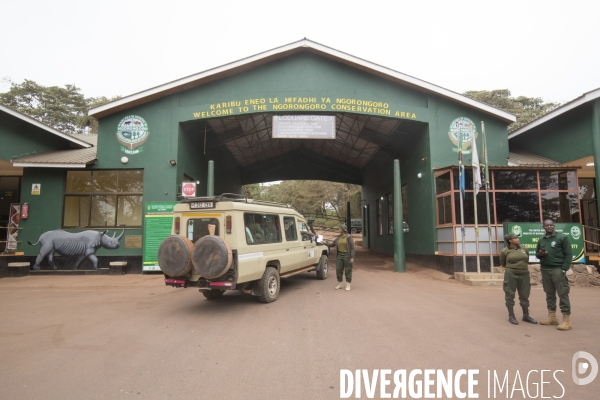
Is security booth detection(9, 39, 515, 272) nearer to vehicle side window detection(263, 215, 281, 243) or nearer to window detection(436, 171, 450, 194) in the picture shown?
window detection(436, 171, 450, 194)

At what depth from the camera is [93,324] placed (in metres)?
6.24

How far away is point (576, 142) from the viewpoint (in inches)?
514

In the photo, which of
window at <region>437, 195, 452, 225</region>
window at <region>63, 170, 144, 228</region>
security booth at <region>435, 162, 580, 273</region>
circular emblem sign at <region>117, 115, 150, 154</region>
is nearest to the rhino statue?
window at <region>63, 170, 144, 228</region>

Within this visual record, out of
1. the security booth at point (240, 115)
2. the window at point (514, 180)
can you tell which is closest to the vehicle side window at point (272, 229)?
the security booth at point (240, 115)

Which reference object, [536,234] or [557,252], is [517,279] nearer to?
[557,252]

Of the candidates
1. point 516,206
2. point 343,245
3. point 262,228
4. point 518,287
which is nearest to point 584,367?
point 518,287

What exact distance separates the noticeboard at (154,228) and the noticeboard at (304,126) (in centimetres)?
496

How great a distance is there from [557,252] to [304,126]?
9.71 meters

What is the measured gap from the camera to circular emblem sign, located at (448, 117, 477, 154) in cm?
1388

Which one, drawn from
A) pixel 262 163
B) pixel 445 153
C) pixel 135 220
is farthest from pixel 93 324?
pixel 262 163

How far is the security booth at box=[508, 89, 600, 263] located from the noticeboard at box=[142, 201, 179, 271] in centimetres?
1396

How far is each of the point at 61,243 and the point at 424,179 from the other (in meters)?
14.3

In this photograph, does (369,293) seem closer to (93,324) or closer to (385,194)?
(93,324)

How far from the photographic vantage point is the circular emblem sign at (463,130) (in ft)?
45.5
